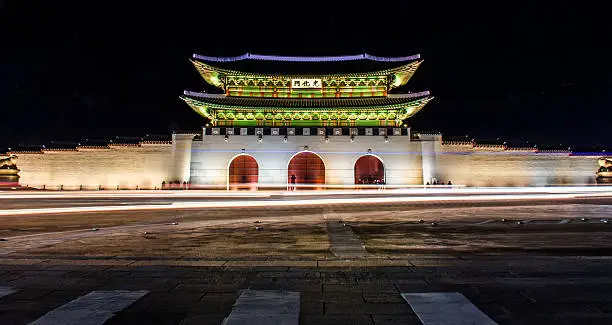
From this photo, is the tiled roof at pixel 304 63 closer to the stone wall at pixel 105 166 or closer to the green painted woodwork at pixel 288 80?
the green painted woodwork at pixel 288 80

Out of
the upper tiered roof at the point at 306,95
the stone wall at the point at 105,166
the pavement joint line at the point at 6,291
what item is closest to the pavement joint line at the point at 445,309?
the pavement joint line at the point at 6,291

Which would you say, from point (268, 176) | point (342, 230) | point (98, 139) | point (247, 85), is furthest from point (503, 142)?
point (98, 139)

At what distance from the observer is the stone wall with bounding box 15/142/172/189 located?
2723 cm

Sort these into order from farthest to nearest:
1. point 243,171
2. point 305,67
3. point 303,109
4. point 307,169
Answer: point 305,67 < point 307,169 < point 243,171 < point 303,109

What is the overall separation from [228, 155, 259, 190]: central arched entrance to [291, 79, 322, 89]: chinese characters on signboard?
25.9 ft

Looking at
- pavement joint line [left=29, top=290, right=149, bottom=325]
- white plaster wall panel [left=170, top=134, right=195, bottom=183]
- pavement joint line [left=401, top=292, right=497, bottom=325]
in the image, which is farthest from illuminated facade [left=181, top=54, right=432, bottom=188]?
pavement joint line [left=29, top=290, right=149, bottom=325]

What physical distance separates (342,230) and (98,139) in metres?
27.5

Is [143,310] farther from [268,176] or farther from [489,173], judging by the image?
[489,173]

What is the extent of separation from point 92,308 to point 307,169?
26157 mm

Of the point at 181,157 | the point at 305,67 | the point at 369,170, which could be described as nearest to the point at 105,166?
the point at 181,157

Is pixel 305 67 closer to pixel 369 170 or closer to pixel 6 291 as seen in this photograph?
pixel 369 170

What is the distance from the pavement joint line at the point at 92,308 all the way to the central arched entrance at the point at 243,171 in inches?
993

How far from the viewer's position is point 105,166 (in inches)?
1075

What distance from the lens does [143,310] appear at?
2867mm
